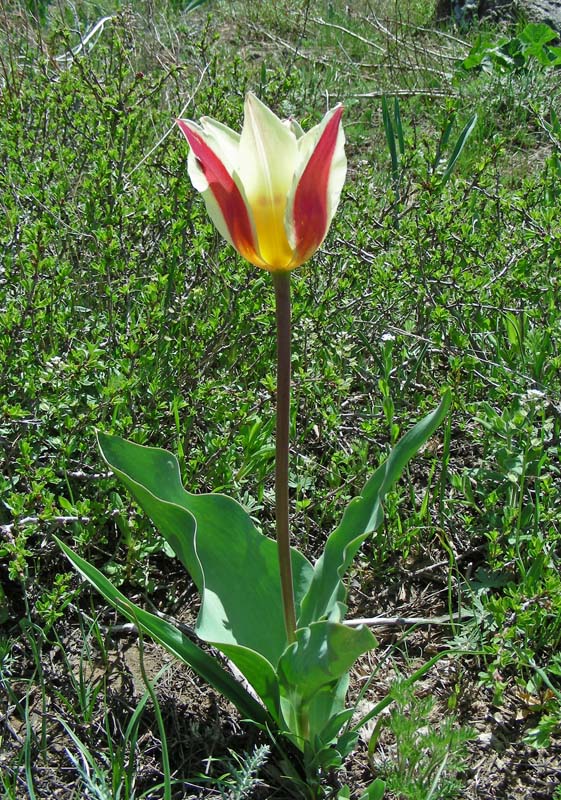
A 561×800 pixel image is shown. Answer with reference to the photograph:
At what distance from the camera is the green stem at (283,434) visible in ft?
3.90

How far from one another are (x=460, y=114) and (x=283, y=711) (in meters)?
4.00

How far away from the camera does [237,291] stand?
90.6 inches

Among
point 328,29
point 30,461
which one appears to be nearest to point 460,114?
point 328,29

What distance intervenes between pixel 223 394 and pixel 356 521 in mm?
723

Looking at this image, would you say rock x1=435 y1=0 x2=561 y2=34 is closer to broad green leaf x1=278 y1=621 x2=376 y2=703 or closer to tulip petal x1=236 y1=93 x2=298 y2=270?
tulip petal x1=236 y1=93 x2=298 y2=270

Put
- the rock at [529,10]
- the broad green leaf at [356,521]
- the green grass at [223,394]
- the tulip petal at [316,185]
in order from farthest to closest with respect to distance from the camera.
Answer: the rock at [529,10], the green grass at [223,394], the broad green leaf at [356,521], the tulip petal at [316,185]

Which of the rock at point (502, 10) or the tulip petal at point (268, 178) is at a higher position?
the rock at point (502, 10)

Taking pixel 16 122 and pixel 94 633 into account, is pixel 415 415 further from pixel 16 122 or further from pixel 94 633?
pixel 16 122

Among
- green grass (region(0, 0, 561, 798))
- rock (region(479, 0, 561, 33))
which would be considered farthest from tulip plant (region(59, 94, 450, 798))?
rock (region(479, 0, 561, 33))

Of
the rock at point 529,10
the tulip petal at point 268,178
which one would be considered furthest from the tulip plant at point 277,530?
the rock at point 529,10

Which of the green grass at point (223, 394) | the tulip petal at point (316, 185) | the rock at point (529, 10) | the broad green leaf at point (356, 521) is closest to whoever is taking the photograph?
the tulip petal at point (316, 185)

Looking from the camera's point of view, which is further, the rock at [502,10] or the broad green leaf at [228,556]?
the rock at [502,10]

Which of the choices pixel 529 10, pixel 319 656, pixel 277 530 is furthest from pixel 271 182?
pixel 529 10

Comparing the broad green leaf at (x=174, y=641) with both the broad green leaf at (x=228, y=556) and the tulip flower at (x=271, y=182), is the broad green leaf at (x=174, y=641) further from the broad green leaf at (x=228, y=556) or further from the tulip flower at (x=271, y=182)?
the tulip flower at (x=271, y=182)
